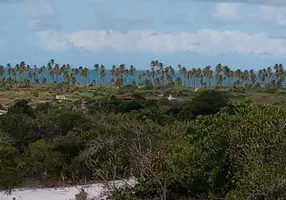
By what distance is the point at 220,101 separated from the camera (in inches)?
1816

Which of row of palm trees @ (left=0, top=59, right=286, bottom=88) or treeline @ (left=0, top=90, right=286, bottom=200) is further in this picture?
row of palm trees @ (left=0, top=59, right=286, bottom=88)

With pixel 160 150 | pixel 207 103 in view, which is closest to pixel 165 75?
pixel 207 103

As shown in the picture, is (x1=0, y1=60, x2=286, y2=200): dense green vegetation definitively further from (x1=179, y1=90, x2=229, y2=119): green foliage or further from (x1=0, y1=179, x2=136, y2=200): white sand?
(x1=0, y1=179, x2=136, y2=200): white sand

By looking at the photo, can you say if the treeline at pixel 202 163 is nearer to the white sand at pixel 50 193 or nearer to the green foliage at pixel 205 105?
the white sand at pixel 50 193

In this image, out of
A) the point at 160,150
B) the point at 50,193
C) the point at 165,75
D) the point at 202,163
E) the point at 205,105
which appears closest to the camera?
the point at 202,163

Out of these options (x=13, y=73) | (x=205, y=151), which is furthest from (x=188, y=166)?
(x=13, y=73)

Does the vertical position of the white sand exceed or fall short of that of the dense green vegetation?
it falls short

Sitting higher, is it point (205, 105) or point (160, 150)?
point (160, 150)

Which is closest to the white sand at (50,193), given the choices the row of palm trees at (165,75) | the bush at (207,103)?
the bush at (207,103)

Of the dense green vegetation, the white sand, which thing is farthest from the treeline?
the white sand

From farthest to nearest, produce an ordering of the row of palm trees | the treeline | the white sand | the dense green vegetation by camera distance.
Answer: the row of palm trees → the white sand → the dense green vegetation → the treeline

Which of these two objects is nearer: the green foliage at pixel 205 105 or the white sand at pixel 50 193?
the white sand at pixel 50 193

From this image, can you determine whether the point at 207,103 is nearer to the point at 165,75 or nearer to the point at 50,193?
the point at 50,193

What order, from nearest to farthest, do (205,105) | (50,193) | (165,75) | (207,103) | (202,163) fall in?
(202,163)
(50,193)
(205,105)
(207,103)
(165,75)
